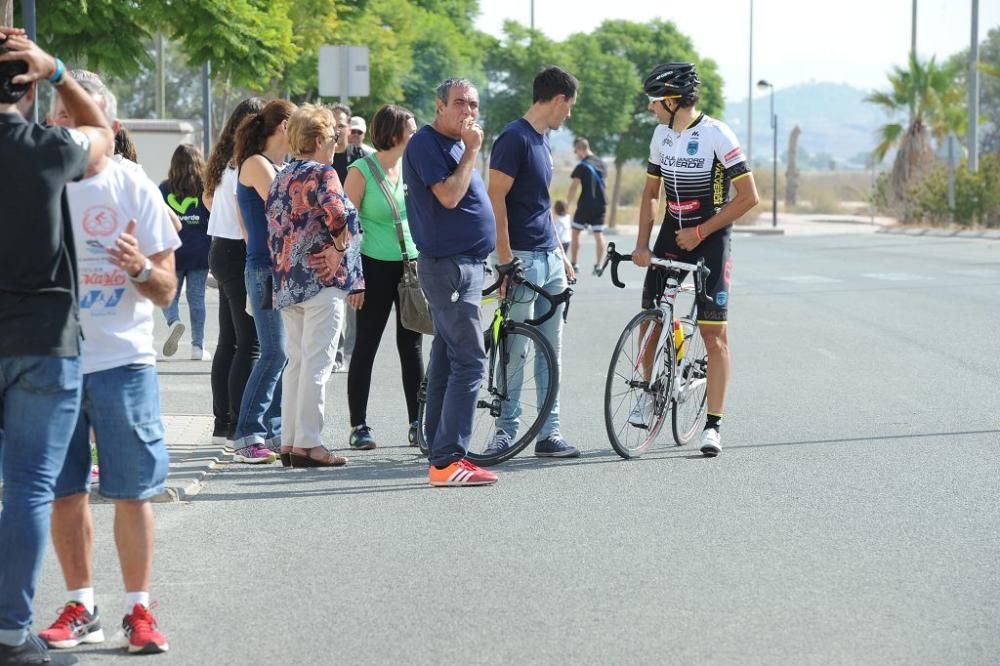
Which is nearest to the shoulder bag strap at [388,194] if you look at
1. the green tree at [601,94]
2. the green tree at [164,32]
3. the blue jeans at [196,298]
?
the blue jeans at [196,298]

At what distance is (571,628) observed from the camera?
508cm

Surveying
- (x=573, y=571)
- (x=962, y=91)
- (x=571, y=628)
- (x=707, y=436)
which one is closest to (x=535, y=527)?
(x=573, y=571)

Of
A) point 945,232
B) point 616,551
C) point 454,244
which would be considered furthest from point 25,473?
point 945,232

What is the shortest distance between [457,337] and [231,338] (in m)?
2.03

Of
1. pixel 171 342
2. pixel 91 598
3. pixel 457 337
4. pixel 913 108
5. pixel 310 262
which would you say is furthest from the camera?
pixel 913 108

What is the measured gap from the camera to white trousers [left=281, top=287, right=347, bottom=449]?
7875 mm

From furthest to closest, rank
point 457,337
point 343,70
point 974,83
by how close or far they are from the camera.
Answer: point 974,83
point 343,70
point 457,337

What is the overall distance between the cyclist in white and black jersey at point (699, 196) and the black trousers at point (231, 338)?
212 centimetres

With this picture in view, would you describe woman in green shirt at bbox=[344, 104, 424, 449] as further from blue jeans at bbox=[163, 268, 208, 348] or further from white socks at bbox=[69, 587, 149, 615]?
blue jeans at bbox=[163, 268, 208, 348]

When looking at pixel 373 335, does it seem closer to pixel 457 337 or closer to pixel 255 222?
pixel 255 222

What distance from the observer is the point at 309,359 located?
7898 mm

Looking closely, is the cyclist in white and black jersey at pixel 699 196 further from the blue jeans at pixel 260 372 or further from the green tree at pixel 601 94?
the green tree at pixel 601 94

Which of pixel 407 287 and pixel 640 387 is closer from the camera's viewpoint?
pixel 640 387

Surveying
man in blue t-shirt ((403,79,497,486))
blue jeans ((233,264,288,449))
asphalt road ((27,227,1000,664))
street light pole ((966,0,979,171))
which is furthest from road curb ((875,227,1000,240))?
man in blue t-shirt ((403,79,497,486))
